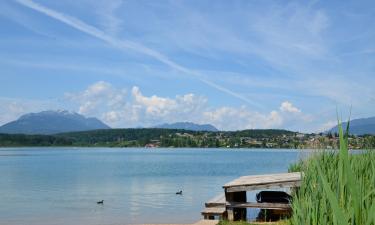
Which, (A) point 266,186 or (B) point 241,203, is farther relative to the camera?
(B) point 241,203

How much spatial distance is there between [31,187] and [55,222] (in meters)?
19.6

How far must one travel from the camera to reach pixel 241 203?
579 inches

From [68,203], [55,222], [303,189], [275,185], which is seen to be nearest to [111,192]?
[68,203]

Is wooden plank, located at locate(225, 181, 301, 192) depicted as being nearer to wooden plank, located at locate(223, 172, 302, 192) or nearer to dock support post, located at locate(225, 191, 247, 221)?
wooden plank, located at locate(223, 172, 302, 192)

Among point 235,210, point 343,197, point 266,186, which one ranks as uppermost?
point 343,197

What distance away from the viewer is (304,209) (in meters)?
5.22

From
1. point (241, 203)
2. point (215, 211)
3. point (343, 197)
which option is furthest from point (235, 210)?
point (343, 197)

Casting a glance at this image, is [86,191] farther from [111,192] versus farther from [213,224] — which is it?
[213,224]

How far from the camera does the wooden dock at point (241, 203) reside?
13.7m

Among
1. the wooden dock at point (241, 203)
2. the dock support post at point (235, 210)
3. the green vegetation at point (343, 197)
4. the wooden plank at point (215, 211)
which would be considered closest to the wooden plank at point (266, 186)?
the wooden dock at point (241, 203)

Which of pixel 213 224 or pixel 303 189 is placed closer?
pixel 303 189

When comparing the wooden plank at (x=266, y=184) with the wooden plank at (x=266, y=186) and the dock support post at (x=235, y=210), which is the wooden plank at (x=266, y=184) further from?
the dock support post at (x=235, y=210)

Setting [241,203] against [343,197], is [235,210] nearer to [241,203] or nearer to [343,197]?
[241,203]

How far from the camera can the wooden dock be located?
44.9 feet
